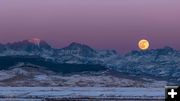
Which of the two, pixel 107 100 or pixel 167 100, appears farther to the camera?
pixel 107 100

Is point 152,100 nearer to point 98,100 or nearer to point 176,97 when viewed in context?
point 98,100

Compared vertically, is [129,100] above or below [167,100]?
below

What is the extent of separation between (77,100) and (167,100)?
110 m

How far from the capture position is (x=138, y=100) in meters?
125

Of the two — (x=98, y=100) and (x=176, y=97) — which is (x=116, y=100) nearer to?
(x=98, y=100)

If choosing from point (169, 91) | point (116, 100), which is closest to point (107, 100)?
point (116, 100)

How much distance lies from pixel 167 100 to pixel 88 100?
4259 inches

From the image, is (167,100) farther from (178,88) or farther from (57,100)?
(57,100)

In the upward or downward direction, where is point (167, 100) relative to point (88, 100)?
upward

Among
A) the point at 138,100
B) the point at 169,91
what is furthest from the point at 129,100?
the point at 169,91

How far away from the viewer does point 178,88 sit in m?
14.5

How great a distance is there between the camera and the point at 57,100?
122 m

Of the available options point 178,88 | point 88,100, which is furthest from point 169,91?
point 88,100

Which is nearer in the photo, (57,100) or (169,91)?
(169,91)
